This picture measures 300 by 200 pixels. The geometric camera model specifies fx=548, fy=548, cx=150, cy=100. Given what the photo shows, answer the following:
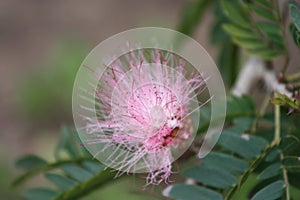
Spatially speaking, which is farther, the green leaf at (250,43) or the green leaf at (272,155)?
the green leaf at (250,43)

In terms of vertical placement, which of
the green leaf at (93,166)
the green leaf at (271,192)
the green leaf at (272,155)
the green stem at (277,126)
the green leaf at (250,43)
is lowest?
the green leaf at (271,192)

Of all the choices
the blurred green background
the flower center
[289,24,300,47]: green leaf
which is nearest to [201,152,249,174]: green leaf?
the flower center

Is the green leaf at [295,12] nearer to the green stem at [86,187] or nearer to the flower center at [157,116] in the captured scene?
the flower center at [157,116]

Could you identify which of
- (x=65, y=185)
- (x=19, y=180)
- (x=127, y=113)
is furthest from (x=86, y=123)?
(x=19, y=180)

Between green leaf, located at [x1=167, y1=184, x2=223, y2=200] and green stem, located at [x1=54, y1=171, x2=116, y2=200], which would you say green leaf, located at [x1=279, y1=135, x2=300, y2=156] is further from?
green stem, located at [x1=54, y1=171, x2=116, y2=200]

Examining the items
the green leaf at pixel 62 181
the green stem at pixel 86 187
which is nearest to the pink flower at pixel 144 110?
the green stem at pixel 86 187

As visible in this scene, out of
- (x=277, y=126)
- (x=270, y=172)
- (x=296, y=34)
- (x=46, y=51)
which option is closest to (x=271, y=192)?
(x=270, y=172)

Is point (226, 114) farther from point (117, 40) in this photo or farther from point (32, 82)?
point (32, 82)

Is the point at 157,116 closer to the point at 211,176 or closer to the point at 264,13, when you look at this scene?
the point at 211,176
